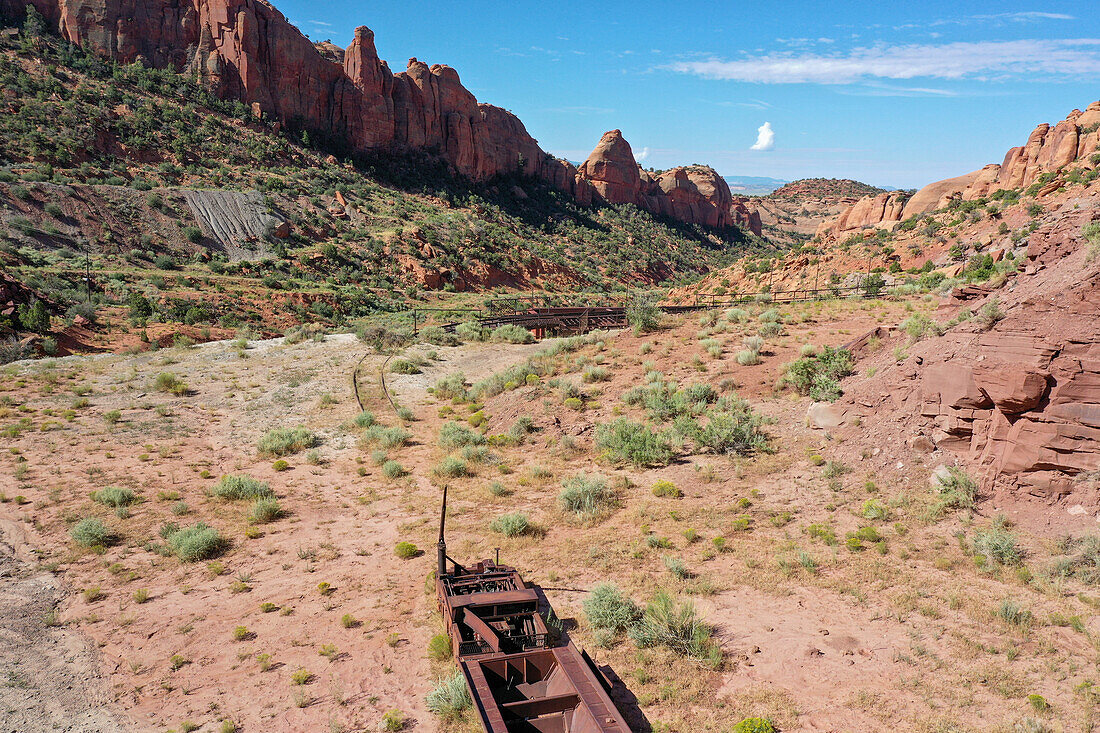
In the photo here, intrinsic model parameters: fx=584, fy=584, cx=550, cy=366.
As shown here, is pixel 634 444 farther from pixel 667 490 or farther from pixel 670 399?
pixel 670 399

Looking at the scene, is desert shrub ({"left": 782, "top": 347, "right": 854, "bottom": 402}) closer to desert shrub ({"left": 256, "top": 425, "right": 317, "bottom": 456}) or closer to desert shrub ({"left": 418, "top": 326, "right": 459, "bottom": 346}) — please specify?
desert shrub ({"left": 256, "top": 425, "right": 317, "bottom": 456})

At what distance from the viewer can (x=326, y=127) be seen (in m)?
75.2

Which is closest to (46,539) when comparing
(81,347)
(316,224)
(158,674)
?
(158,674)

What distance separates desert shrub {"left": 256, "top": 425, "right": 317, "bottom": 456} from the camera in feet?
51.3

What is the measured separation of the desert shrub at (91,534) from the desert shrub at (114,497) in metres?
1.30

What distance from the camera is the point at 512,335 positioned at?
30391mm

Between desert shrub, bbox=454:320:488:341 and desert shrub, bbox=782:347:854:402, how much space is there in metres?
18.1

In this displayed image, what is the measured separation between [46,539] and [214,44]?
78178mm

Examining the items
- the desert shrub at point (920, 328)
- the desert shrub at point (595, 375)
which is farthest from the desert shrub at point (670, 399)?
the desert shrub at point (920, 328)

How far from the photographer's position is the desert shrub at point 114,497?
39.0 feet

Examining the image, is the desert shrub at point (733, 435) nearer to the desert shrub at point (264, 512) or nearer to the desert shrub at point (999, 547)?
the desert shrub at point (999, 547)

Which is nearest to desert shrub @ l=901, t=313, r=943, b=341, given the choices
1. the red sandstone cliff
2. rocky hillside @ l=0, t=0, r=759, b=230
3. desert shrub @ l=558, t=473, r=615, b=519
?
desert shrub @ l=558, t=473, r=615, b=519

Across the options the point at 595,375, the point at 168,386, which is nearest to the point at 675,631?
the point at 595,375

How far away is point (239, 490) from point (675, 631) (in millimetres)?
10114
